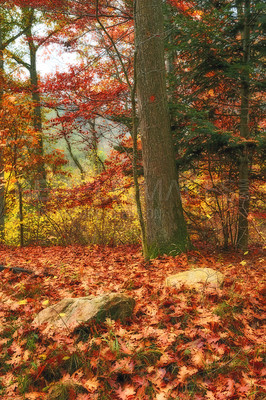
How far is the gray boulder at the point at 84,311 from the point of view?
109 inches

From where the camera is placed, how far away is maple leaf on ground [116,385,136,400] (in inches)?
79.1

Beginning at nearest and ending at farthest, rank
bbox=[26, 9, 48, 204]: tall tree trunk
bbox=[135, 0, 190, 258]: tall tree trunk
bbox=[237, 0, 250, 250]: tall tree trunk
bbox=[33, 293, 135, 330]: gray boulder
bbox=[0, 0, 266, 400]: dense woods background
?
bbox=[0, 0, 266, 400]: dense woods background, bbox=[33, 293, 135, 330]: gray boulder, bbox=[135, 0, 190, 258]: tall tree trunk, bbox=[237, 0, 250, 250]: tall tree trunk, bbox=[26, 9, 48, 204]: tall tree trunk

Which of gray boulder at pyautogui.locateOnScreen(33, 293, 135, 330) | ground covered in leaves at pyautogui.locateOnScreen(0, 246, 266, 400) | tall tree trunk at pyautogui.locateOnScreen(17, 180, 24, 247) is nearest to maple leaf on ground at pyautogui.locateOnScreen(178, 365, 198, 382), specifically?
ground covered in leaves at pyautogui.locateOnScreen(0, 246, 266, 400)

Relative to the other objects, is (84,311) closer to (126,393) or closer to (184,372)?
(126,393)

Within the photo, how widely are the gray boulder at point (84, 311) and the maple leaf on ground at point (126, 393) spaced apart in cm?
79

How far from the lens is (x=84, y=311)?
2.86 metres

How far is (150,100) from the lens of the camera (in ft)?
16.8

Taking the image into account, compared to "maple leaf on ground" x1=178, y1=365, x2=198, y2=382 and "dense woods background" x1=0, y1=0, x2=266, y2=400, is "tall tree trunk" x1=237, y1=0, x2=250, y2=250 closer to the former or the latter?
"dense woods background" x1=0, y1=0, x2=266, y2=400

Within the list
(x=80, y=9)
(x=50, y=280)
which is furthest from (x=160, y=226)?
(x=80, y=9)

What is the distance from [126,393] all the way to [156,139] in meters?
4.08

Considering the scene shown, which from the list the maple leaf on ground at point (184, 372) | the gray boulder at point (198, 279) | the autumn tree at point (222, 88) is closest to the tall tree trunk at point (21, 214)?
the autumn tree at point (222, 88)

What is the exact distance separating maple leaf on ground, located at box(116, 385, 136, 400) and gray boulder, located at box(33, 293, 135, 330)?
79 centimetres

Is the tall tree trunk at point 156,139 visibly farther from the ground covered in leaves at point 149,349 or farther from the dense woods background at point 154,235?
the ground covered in leaves at point 149,349

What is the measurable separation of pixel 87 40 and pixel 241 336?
12.2 metres
